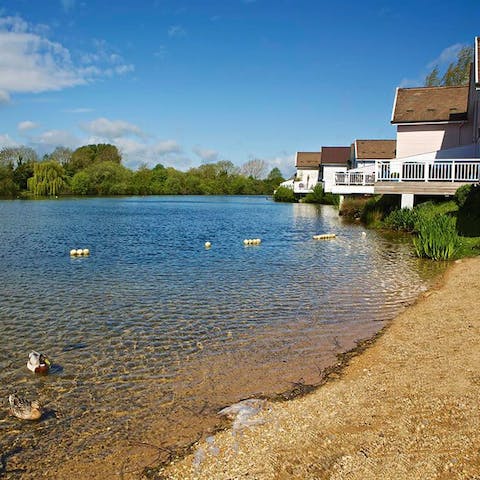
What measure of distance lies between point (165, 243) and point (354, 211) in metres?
19.1

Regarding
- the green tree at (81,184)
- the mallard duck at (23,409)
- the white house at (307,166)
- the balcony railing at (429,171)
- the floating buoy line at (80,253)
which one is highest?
the white house at (307,166)

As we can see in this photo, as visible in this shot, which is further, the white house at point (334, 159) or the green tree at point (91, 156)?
the green tree at point (91, 156)

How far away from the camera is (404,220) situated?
2583 cm

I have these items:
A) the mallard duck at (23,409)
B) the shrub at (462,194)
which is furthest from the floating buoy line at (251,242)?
the mallard duck at (23,409)

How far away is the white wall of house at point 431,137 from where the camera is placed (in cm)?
3419

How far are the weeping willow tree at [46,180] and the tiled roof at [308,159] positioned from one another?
136 feet

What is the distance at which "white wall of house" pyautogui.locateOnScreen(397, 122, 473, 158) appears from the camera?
112 ft

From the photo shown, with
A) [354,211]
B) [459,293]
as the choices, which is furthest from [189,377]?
[354,211]

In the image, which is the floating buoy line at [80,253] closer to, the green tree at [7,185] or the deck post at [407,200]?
the deck post at [407,200]

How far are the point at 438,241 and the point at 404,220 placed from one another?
9.05 metres

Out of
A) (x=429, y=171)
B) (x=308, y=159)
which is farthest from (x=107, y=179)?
(x=429, y=171)

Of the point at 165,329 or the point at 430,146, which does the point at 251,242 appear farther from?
the point at 430,146

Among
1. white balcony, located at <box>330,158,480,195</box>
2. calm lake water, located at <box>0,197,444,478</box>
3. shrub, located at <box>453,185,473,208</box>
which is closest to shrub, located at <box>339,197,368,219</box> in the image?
white balcony, located at <box>330,158,480,195</box>

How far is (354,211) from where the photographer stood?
125 ft
